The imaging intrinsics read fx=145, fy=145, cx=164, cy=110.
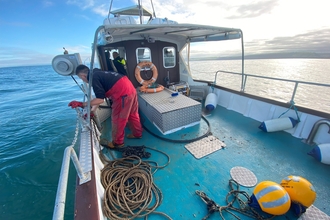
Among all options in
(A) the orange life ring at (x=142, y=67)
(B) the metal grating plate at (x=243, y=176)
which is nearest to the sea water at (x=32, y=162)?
(B) the metal grating plate at (x=243, y=176)

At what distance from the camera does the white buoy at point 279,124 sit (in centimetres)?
264

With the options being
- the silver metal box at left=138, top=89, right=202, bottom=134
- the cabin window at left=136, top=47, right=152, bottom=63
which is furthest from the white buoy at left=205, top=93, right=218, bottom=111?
the cabin window at left=136, top=47, right=152, bottom=63

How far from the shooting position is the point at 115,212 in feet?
5.03

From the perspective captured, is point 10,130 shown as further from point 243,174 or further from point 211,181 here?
point 243,174

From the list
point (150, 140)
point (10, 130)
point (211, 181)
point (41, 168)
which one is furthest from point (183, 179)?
point (10, 130)

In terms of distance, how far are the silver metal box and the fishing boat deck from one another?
17 centimetres

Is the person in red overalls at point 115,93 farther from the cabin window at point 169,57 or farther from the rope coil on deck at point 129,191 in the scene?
the cabin window at point 169,57

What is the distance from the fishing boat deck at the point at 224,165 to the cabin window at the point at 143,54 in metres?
2.62

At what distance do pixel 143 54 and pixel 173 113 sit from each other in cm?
263

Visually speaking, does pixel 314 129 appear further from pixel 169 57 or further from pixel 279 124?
pixel 169 57

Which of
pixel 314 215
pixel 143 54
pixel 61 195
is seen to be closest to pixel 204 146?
pixel 314 215

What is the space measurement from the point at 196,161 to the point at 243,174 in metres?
0.65

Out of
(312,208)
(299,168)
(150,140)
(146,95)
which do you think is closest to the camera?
(312,208)

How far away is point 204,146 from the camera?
2.57 metres
